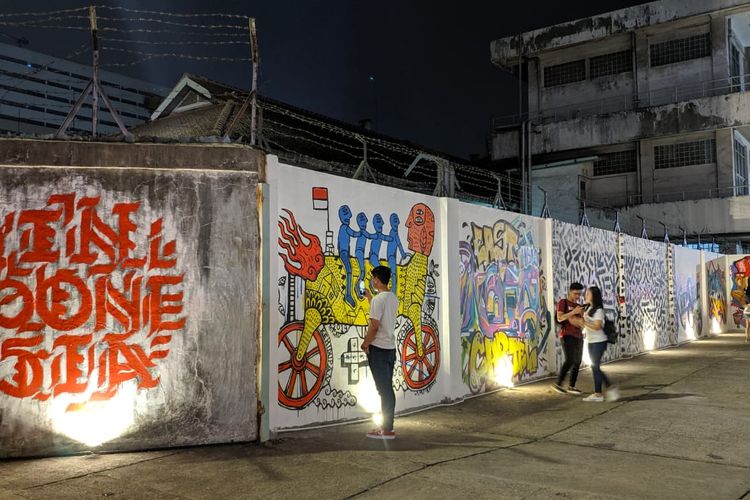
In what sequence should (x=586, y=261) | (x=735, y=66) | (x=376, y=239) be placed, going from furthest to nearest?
1. (x=735, y=66)
2. (x=586, y=261)
3. (x=376, y=239)

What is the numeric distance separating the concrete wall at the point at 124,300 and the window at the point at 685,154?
26.2m

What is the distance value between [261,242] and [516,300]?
5100 millimetres

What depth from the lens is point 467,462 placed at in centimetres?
533

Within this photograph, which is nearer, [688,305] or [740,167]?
[688,305]

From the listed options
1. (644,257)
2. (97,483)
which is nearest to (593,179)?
(644,257)

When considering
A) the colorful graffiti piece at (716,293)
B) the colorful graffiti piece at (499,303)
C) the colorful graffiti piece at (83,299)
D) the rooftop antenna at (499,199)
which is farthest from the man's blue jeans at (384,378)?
the colorful graffiti piece at (716,293)

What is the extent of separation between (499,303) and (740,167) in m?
23.8

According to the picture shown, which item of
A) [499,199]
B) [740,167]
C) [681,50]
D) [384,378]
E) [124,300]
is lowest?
[384,378]

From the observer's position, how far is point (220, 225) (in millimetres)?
6090

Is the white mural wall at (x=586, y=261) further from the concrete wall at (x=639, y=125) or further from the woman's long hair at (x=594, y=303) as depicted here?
the concrete wall at (x=639, y=125)

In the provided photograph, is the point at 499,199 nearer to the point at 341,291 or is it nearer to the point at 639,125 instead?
the point at 341,291

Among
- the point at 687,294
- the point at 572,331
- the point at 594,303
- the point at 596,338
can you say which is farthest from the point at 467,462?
the point at 687,294

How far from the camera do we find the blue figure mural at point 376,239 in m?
7.33

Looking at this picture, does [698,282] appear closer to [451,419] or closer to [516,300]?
[516,300]
